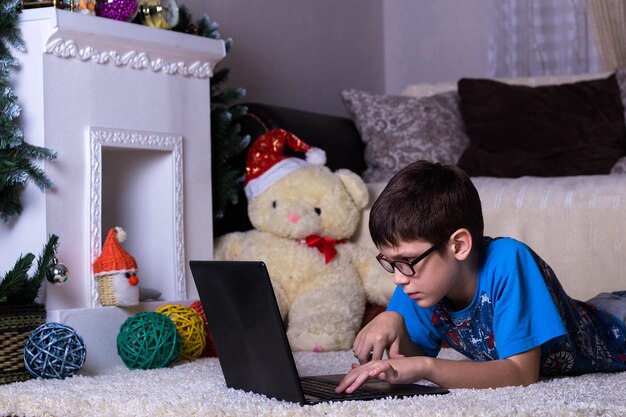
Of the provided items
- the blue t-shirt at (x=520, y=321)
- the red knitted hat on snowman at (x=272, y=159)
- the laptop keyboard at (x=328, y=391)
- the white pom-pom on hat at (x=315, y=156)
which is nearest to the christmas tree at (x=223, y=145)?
the red knitted hat on snowman at (x=272, y=159)

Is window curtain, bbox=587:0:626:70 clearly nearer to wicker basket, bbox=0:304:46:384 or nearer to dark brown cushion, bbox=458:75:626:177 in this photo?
dark brown cushion, bbox=458:75:626:177

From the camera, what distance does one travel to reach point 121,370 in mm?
2031

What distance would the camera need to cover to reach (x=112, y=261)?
6.91 ft

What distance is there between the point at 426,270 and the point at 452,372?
159 mm

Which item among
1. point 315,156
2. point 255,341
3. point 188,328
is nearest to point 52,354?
point 188,328

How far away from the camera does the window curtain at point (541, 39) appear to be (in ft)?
12.7

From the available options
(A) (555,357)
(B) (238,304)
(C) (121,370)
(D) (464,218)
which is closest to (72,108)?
(C) (121,370)

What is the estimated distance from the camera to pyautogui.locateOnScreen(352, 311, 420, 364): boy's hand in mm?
1581

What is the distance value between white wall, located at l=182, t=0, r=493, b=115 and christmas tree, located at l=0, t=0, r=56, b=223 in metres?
0.91

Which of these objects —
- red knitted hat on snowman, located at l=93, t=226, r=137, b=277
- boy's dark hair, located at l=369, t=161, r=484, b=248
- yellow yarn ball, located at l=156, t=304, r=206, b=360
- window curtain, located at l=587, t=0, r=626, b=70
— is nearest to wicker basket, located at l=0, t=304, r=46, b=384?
red knitted hat on snowman, located at l=93, t=226, r=137, b=277

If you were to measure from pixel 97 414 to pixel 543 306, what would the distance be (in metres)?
0.72

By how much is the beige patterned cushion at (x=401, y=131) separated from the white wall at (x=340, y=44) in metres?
0.38

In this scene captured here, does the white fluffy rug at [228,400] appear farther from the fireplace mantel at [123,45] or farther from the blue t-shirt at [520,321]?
the fireplace mantel at [123,45]

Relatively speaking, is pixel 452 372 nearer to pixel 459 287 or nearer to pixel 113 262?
pixel 459 287
